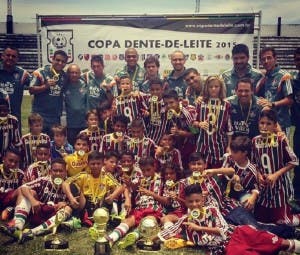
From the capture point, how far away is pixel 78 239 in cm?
482

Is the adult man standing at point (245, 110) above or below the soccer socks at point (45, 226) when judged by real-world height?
above

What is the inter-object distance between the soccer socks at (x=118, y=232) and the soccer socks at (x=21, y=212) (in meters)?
1.12

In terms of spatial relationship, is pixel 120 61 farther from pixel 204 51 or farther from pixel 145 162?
pixel 145 162

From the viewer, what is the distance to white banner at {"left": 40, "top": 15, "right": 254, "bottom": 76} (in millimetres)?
9016

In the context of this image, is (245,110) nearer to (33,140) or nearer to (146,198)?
(146,198)

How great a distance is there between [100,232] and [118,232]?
1.43ft

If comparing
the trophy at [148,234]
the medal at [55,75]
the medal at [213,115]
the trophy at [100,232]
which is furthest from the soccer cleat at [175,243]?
the medal at [55,75]

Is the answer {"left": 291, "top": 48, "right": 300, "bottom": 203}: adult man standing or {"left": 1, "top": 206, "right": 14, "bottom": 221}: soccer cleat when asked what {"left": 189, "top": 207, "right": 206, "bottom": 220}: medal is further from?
{"left": 1, "top": 206, "right": 14, "bottom": 221}: soccer cleat

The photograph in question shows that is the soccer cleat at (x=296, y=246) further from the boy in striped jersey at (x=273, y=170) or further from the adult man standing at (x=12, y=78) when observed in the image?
the adult man standing at (x=12, y=78)

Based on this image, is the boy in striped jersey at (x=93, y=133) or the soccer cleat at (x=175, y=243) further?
the boy in striped jersey at (x=93, y=133)

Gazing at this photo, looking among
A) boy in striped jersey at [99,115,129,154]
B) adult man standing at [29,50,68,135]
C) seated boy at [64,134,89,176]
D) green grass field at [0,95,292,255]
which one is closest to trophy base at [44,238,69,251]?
green grass field at [0,95,292,255]

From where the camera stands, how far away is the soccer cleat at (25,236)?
465 cm

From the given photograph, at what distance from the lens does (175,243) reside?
4.55 meters

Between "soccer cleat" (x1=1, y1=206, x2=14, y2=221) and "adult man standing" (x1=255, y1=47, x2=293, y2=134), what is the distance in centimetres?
377
